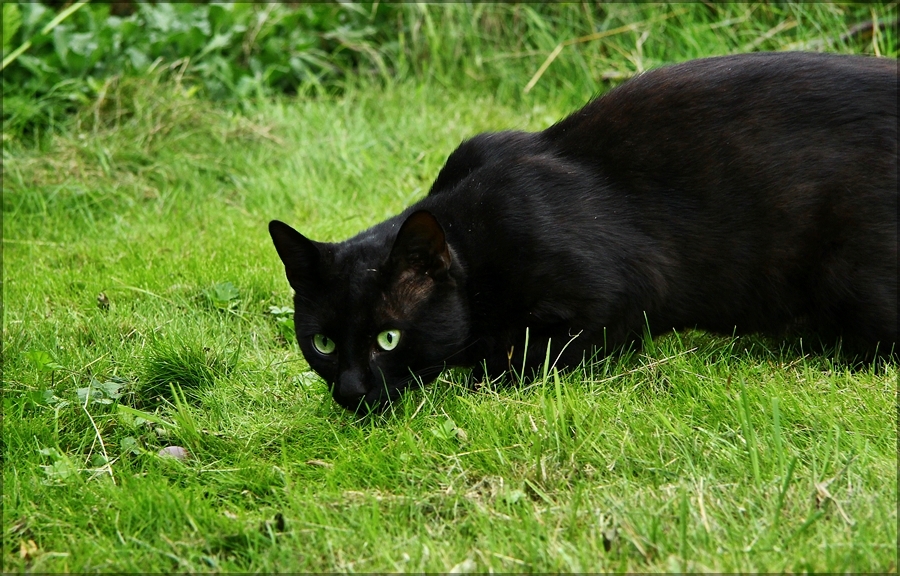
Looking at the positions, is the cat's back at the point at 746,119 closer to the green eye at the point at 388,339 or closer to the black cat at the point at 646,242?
the black cat at the point at 646,242

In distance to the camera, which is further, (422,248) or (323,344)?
(323,344)

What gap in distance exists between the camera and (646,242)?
291cm

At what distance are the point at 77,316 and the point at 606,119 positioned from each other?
85.0 inches

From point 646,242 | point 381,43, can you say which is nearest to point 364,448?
point 646,242

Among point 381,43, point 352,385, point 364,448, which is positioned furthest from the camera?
point 381,43

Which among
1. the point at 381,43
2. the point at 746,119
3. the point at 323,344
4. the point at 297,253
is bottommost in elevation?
the point at 323,344

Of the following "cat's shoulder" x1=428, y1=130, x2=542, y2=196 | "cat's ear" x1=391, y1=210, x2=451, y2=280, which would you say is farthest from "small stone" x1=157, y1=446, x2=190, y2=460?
"cat's shoulder" x1=428, y1=130, x2=542, y2=196

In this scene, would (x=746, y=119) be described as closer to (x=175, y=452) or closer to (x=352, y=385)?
(x=352, y=385)

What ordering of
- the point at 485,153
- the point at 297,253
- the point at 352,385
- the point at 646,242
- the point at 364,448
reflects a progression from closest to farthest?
the point at 364,448, the point at 352,385, the point at 297,253, the point at 646,242, the point at 485,153

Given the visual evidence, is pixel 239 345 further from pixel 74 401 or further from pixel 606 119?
pixel 606 119

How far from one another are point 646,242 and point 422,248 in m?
0.75

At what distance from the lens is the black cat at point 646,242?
275 centimetres

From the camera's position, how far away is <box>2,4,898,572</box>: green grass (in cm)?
209

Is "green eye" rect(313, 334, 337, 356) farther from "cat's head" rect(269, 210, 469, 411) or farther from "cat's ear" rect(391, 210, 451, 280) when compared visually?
"cat's ear" rect(391, 210, 451, 280)
